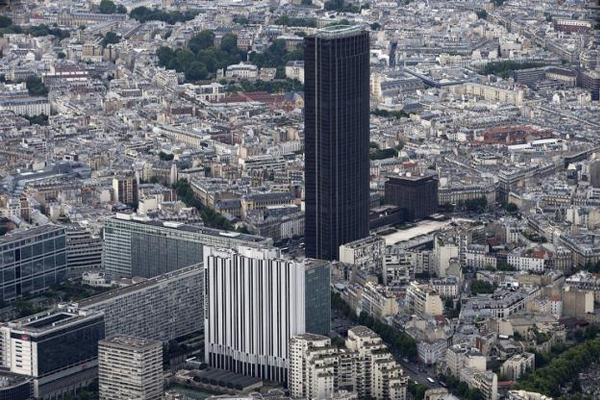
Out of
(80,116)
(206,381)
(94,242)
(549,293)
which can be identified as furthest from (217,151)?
(206,381)

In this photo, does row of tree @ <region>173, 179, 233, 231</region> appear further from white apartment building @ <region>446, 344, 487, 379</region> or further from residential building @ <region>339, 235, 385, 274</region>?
white apartment building @ <region>446, 344, 487, 379</region>

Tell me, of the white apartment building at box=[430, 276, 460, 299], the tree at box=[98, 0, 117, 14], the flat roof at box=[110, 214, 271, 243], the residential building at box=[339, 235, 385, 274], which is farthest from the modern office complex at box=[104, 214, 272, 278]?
the tree at box=[98, 0, 117, 14]

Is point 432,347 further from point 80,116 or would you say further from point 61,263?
point 80,116

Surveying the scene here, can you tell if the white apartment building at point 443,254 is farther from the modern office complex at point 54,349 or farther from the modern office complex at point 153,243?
the modern office complex at point 54,349

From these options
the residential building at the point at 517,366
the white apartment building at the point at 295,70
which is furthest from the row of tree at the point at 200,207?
the white apartment building at the point at 295,70

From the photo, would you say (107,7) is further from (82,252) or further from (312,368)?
(312,368)
